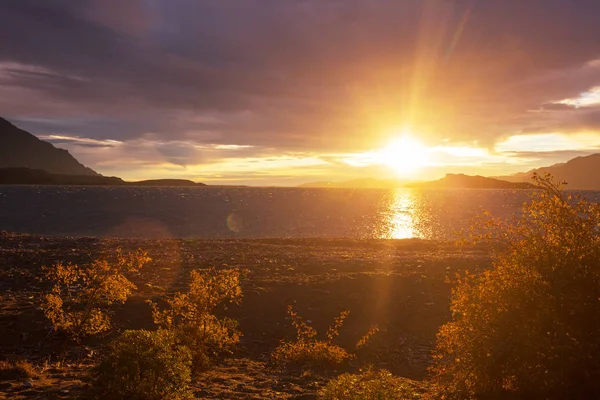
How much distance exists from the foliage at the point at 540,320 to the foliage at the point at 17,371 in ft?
29.5

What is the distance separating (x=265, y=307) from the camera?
17484 mm

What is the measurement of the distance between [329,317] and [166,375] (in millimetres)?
9121

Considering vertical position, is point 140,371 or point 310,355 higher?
point 140,371

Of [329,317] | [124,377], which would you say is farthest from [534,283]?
[329,317]

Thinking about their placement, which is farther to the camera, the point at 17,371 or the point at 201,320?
the point at 201,320

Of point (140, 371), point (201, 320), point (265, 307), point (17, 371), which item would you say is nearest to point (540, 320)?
point (140, 371)

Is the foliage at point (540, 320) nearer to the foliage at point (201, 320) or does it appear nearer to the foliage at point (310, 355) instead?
the foliage at point (310, 355)

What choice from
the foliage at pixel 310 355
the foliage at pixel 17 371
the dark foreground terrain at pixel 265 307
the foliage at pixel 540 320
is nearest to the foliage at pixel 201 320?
the dark foreground terrain at pixel 265 307

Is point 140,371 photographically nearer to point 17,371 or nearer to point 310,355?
point 17,371

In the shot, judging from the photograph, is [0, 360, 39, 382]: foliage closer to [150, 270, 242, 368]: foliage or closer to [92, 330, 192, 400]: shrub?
[92, 330, 192, 400]: shrub

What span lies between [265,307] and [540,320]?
11.3 meters

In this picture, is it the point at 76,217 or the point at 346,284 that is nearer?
the point at 346,284

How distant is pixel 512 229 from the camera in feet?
28.8

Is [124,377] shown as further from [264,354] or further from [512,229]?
[512,229]
